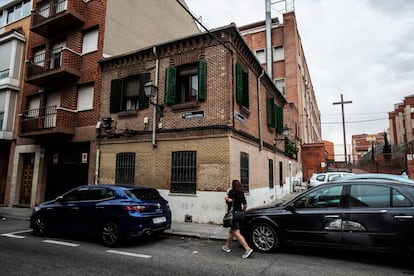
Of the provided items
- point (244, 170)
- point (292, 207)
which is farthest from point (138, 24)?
point (292, 207)

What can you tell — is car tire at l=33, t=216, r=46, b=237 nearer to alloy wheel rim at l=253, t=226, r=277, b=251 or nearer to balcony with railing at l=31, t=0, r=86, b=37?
alloy wheel rim at l=253, t=226, r=277, b=251

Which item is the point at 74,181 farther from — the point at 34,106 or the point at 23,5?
the point at 23,5

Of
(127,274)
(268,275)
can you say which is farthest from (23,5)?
(268,275)

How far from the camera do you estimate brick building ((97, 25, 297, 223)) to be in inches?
378

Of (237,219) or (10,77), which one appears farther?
(10,77)

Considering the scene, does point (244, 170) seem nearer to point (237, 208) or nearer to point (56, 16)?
point (237, 208)

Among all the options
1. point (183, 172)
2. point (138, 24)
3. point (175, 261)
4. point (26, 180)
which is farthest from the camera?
point (26, 180)

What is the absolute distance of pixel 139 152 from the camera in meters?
11.2

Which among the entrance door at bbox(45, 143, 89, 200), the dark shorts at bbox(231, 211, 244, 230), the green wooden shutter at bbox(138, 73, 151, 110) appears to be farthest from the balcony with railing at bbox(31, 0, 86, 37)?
the dark shorts at bbox(231, 211, 244, 230)

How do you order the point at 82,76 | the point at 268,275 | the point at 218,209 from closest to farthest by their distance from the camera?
1. the point at 268,275
2. the point at 218,209
3. the point at 82,76

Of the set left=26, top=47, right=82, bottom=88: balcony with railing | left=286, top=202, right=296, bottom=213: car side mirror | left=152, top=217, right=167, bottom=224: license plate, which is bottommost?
left=152, top=217, right=167, bottom=224: license plate

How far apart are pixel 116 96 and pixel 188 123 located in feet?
13.8

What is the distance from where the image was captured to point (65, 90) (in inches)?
551

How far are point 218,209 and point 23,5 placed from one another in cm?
1894
